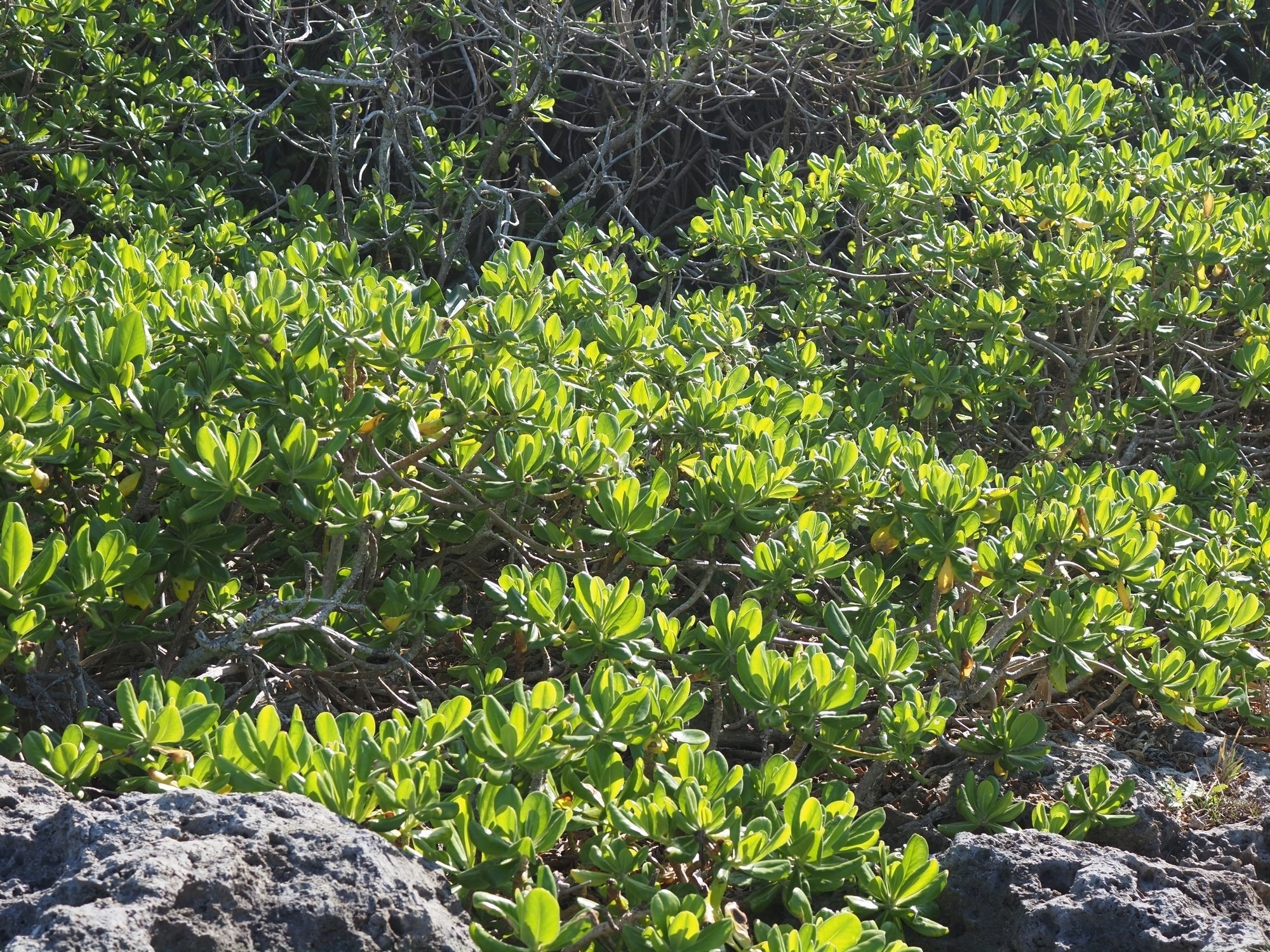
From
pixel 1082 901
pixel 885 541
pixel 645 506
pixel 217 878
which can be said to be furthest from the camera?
pixel 885 541

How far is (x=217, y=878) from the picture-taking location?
1.47 metres

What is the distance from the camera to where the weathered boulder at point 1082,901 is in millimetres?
1897

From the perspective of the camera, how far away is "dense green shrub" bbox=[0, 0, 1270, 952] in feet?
6.05

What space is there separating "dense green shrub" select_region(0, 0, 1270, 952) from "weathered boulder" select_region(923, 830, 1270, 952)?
0.41 ft

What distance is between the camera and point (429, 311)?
2496 mm

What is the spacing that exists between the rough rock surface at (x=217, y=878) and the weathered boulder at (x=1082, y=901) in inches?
35.0

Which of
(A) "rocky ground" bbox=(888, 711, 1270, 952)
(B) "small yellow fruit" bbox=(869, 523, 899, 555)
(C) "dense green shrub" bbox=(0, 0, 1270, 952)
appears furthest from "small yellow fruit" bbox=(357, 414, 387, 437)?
(A) "rocky ground" bbox=(888, 711, 1270, 952)

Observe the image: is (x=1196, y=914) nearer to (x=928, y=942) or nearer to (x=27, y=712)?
(x=928, y=942)

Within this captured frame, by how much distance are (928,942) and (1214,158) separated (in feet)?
Answer: 11.3

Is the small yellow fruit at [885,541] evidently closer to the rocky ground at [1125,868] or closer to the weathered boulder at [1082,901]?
the rocky ground at [1125,868]

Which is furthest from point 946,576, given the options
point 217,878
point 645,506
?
point 217,878

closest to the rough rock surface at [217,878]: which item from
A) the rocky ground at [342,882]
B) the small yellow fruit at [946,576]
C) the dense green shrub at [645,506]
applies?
the rocky ground at [342,882]

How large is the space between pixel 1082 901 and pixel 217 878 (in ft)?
4.21

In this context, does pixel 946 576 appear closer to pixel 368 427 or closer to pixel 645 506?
pixel 645 506
